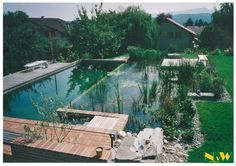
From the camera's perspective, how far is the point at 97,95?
9789mm

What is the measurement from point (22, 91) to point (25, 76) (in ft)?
6.64

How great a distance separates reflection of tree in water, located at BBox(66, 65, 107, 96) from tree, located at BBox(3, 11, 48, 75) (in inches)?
108

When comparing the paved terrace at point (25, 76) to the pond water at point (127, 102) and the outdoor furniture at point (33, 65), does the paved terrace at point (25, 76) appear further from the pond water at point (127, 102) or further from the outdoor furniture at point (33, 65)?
the pond water at point (127, 102)

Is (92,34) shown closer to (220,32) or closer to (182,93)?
(220,32)

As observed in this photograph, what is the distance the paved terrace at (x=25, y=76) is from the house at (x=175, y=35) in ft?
45.9

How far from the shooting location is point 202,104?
8.47 m

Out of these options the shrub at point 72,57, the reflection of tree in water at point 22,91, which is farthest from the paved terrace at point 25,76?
the shrub at point 72,57

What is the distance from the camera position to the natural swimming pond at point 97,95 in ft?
27.3

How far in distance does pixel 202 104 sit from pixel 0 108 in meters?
5.62

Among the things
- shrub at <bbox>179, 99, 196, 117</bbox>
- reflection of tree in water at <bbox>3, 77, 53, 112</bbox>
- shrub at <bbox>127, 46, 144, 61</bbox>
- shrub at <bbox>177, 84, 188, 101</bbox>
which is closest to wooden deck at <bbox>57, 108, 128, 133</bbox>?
shrub at <bbox>179, 99, 196, 117</bbox>

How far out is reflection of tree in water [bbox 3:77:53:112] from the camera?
9.99 metres

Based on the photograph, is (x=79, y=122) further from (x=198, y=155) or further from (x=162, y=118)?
(x=198, y=155)

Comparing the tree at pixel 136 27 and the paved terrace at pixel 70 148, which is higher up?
the tree at pixel 136 27

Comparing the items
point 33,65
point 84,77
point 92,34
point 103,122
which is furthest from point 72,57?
point 103,122
